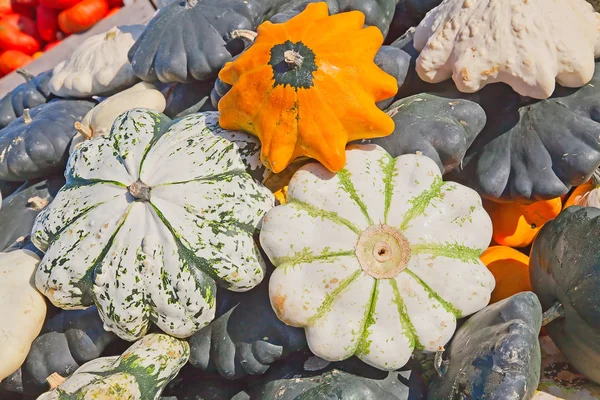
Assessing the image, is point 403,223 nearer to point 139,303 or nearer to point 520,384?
point 520,384

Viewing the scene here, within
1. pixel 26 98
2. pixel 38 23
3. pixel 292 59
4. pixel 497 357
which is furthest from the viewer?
pixel 38 23

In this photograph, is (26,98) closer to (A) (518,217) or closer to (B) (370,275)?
(B) (370,275)

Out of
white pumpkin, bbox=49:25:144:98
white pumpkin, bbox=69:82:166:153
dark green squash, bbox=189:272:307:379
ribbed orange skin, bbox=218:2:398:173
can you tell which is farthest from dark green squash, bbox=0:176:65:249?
ribbed orange skin, bbox=218:2:398:173

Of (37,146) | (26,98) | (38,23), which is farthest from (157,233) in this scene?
(38,23)

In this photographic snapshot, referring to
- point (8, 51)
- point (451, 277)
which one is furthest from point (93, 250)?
point (8, 51)

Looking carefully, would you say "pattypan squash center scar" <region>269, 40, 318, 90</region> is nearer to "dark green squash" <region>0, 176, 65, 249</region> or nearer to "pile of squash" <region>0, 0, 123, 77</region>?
"dark green squash" <region>0, 176, 65, 249</region>

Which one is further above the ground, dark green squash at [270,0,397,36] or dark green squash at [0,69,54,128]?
dark green squash at [270,0,397,36]
